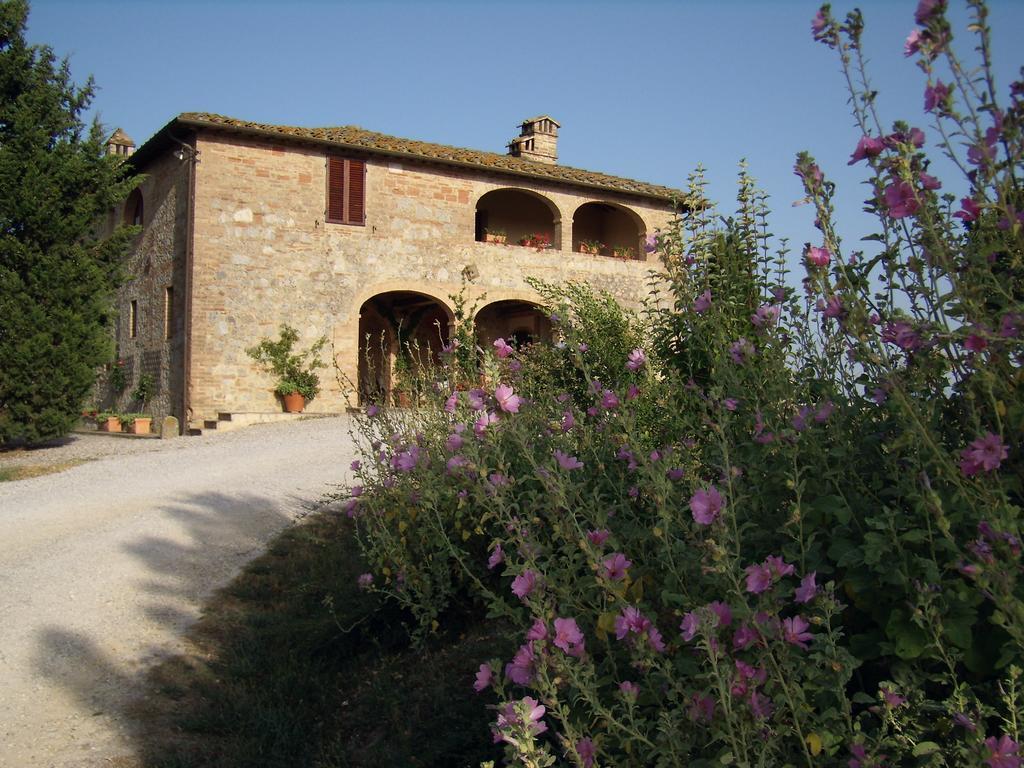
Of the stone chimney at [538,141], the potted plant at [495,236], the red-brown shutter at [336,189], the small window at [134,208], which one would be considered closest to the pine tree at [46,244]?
the red-brown shutter at [336,189]

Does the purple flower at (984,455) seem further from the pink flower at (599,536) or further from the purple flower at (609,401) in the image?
the purple flower at (609,401)

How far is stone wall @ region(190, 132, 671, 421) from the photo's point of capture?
14961mm

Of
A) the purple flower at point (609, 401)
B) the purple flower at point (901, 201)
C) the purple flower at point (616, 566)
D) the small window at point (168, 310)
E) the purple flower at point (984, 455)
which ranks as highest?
the small window at point (168, 310)

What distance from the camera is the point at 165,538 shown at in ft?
21.6

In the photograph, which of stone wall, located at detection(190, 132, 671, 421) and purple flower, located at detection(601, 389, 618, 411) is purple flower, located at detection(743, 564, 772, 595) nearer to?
purple flower, located at detection(601, 389, 618, 411)

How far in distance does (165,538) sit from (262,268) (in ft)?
31.2

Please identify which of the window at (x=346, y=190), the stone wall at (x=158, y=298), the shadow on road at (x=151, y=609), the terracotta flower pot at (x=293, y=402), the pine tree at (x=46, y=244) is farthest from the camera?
the window at (x=346, y=190)

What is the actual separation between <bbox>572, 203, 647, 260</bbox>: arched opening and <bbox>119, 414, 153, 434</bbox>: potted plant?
10477mm

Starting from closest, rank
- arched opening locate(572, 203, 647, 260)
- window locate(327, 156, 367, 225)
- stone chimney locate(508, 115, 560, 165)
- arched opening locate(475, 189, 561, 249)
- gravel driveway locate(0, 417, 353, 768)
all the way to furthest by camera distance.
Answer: gravel driveway locate(0, 417, 353, 768) → window locate(327, 156, 367, 225) → arched opening locate(475, 189, 561, 249) → arched opening locate(572, 203, 647, 260) → stone chimney locate(508, 115, 560, 165)

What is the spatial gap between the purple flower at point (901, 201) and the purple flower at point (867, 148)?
0.26 feet

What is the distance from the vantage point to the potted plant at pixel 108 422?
1656cm

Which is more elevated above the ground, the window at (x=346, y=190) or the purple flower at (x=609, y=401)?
the window at (x=346, y=190)

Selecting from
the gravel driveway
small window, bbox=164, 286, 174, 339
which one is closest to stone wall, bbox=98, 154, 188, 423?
small window, bbox=164, 286, 174, 339

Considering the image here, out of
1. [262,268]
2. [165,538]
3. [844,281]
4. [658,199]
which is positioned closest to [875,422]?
[844,281]
